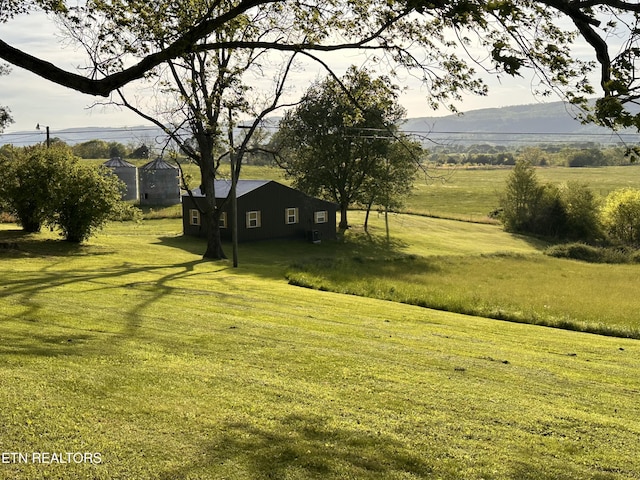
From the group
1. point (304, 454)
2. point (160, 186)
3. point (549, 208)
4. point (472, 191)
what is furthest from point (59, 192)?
point (472, 191)

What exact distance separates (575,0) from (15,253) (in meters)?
23.7

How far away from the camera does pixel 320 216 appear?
51469 mm

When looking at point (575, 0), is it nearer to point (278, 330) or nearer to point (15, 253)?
point (278, 330)

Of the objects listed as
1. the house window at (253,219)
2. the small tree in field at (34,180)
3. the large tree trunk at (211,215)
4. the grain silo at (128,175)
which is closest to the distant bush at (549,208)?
the house window at (253,219)

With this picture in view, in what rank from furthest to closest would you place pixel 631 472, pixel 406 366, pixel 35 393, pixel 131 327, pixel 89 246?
1. pixel 89 246
2. pixel 131 327
3. pixel 406 366
4. pixel 35 393
5. pixel 631 472

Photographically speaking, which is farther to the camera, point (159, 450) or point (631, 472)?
point (631, 472)

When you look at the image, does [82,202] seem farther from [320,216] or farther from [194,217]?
[320,216]

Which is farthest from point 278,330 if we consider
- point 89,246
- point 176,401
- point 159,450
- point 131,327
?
point 89,246

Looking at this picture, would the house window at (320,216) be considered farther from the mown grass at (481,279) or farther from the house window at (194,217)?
the house window at (194,217)

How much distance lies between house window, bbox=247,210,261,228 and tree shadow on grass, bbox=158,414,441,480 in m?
40.1

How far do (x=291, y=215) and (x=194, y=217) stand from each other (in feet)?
26.7

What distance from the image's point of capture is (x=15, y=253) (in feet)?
80.5

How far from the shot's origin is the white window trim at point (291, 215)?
49156 mm

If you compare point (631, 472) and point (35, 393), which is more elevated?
point (35, 393)
